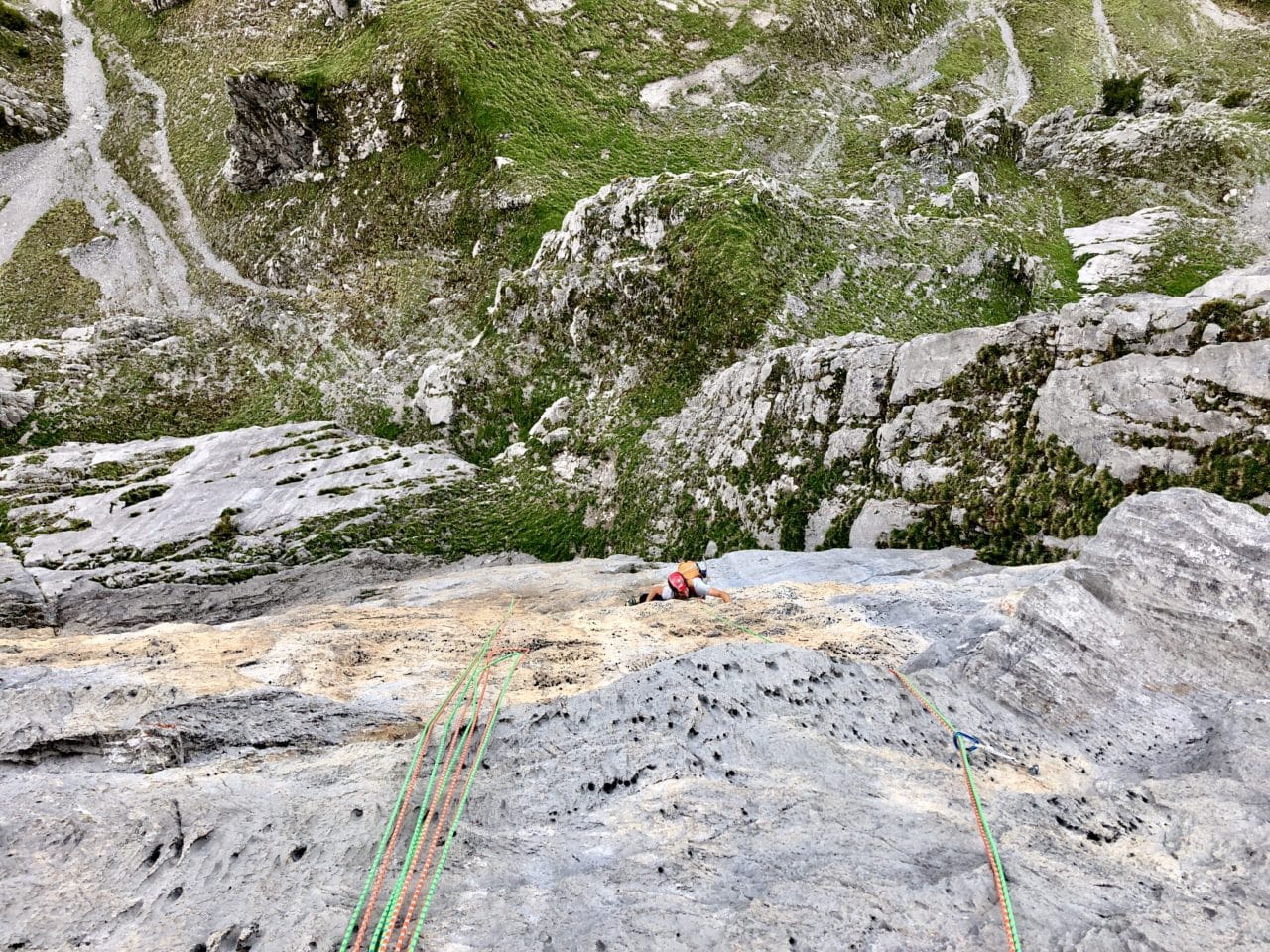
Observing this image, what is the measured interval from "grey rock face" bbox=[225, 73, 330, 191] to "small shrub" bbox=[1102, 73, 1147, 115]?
6756 cm

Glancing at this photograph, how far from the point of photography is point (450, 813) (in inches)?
312

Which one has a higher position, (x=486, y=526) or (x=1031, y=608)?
A: (x=1031, y=608)

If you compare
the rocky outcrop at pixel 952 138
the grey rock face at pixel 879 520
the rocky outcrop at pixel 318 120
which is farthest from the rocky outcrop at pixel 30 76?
the grey rock face at pixel 879 520

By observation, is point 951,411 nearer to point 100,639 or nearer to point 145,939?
point 145,939

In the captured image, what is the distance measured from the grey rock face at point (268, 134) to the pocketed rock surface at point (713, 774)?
49097 millimetres

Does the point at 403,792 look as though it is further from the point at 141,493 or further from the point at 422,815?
the point at 141,493

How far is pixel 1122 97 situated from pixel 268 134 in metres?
72.6

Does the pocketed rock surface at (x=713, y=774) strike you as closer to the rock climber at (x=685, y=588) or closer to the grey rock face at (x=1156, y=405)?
the rock climber at (x=685, y=588)

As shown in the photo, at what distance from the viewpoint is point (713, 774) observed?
8594 millimetres

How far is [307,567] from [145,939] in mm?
21954

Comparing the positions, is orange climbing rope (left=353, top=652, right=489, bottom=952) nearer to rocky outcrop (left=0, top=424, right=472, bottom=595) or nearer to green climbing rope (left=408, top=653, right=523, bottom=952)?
green climbing rope (left=408, top=653, right=523, bottom=952)

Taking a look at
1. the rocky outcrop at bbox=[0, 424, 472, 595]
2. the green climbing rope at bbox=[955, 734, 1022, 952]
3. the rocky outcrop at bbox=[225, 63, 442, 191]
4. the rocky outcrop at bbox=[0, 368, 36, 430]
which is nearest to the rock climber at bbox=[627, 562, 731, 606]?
the green climbing rope at bbox=[955, 734, 1022, 952]

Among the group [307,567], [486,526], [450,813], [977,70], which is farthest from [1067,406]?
[977,70]

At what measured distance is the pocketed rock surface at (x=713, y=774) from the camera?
645cm
